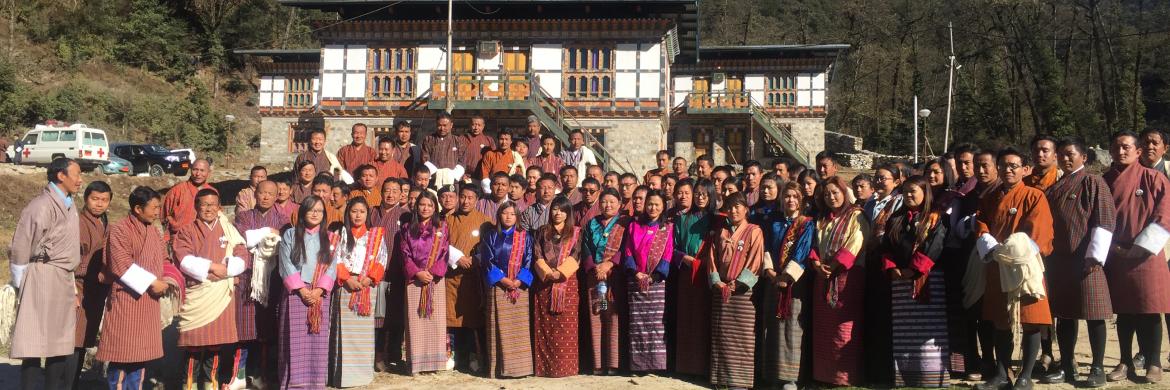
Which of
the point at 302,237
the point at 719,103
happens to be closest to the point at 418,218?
the point at 302,237

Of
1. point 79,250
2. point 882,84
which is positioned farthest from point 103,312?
point 882,84

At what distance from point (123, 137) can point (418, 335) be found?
113 feet

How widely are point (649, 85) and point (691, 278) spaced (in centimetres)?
1643

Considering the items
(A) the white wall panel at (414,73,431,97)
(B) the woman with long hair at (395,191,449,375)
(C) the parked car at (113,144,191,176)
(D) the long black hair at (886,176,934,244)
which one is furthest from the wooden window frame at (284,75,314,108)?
(D) the long black hair at (886,176,934,244)

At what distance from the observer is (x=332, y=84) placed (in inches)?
925

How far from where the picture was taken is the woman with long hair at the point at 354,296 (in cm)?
650

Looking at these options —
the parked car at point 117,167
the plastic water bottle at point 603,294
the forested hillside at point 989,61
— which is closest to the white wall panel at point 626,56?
the parked car at point 117,167

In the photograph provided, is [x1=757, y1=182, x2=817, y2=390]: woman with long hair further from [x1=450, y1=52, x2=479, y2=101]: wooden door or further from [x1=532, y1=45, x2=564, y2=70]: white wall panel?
[x1=532, y1=45, x2=564, y2=70]: white wall panel

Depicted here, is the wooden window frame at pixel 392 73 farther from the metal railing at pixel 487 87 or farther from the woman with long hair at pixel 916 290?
the woman with long hair at pixel 916 290

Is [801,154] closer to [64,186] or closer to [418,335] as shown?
[418,335]

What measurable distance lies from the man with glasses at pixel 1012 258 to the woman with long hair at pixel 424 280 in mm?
4126

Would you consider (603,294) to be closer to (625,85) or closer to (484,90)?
(484,90)

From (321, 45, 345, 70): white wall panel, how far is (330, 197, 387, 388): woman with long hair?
17.9 metres

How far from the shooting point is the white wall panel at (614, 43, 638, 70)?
73.2 feet
